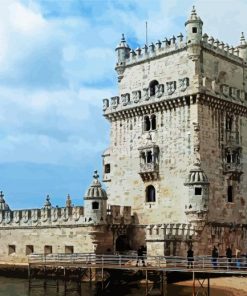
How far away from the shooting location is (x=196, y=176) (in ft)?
134

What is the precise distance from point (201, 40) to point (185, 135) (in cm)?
743

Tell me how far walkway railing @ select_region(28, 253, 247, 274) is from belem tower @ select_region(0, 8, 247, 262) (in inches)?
57.4

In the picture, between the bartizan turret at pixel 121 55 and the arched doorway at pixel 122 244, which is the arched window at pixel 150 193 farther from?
the bartizan turret at pixel 121 55

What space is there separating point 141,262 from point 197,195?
614 cm

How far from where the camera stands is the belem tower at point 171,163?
42031 mm

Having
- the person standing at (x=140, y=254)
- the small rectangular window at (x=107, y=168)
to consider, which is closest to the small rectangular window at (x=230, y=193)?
the person standing at (x=140, y=254)

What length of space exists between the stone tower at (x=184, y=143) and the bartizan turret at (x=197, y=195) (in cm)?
7

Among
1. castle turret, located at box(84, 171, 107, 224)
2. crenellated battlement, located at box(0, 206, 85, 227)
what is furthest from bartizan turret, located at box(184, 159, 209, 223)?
crenellated battlement, located at box(0, 206, 85, 227)

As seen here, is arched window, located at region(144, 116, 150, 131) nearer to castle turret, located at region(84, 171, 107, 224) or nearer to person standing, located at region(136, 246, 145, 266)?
castle turret, located at region(84, 171, 107, 224)

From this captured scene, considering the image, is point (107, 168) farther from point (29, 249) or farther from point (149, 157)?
point (29, 249)

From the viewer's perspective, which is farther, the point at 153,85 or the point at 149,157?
the point at 153,85

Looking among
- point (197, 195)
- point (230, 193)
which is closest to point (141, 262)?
point (197, 195)

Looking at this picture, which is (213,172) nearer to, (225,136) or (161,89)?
(225,136)

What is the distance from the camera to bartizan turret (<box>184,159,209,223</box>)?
133ft
